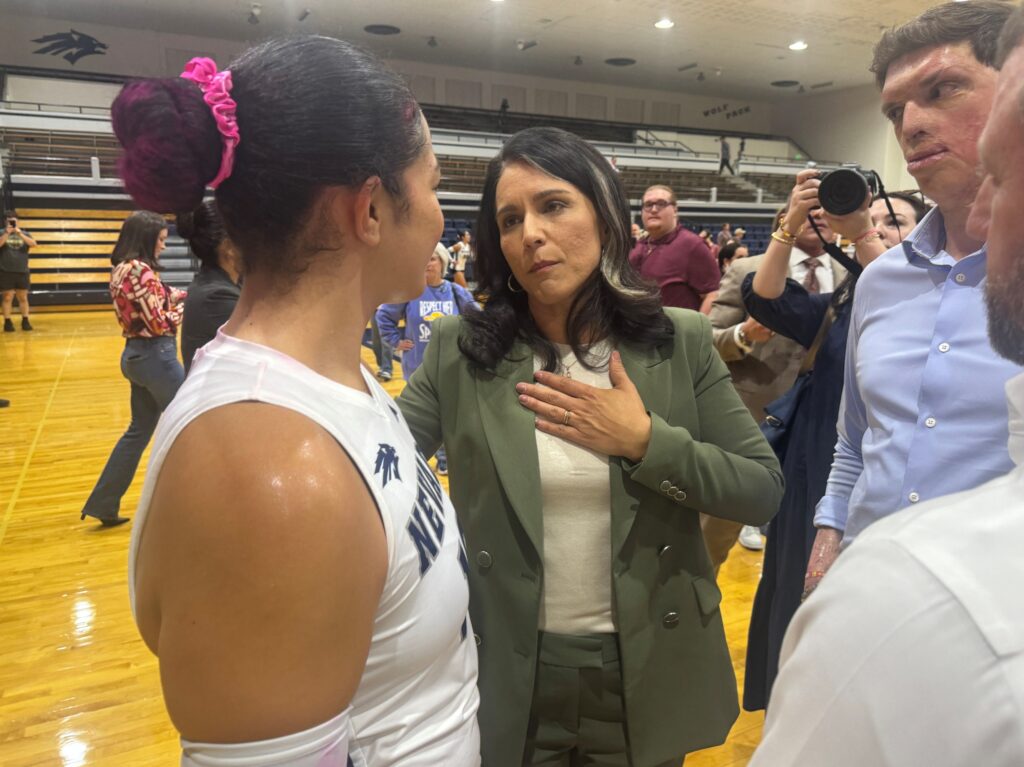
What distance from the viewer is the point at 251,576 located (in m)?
0.63

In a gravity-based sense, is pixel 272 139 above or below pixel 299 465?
above

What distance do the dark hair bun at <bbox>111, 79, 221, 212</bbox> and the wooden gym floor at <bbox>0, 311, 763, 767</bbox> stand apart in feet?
6.86

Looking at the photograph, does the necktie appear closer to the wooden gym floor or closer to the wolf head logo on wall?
the wooden gym floor

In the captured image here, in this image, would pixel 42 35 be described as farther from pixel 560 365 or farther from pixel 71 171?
pixel 560 365

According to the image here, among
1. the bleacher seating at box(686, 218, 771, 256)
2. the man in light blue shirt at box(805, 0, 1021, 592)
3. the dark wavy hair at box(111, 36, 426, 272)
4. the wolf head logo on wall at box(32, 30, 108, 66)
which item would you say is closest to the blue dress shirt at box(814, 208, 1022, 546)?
the man in light blue shirt at box(805, 0, 1021, 592)

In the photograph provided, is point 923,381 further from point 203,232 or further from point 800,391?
point 203,232

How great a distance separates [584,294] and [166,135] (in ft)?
2.58

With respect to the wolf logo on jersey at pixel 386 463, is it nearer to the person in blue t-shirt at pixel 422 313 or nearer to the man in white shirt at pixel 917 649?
the man in white shirt at pixel 917 649

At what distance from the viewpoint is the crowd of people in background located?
17.8 inches

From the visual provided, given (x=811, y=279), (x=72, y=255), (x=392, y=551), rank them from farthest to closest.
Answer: (x=72, y=255) < (x=811, y=279) < (x=392, y=551)

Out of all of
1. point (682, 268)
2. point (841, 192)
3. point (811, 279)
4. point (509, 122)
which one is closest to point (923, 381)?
point (841, 192)

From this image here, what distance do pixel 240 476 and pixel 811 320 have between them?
185 centimetres

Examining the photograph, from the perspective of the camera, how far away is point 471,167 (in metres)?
Result: 17.7

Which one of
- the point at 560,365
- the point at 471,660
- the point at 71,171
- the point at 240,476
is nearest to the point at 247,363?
the point at 240,476
